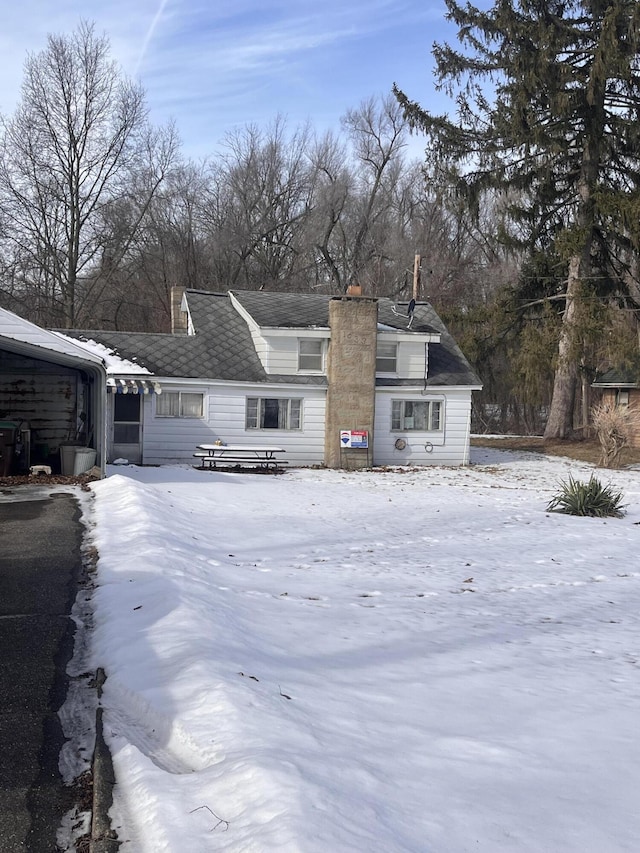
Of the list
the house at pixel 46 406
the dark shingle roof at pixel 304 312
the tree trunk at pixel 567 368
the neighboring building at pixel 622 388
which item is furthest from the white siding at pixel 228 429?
the neighboring building at pixel 622 388

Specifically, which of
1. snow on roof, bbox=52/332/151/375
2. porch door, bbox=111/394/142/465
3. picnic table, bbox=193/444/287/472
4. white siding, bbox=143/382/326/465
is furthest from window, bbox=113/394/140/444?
picnic table, bbox=193/444/287/472

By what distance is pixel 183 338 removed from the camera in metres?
23.4

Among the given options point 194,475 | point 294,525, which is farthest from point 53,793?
point 194,475

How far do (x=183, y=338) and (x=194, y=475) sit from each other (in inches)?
239

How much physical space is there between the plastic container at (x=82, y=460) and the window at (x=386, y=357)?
10.4 metres

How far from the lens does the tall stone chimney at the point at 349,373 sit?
22.8 metres

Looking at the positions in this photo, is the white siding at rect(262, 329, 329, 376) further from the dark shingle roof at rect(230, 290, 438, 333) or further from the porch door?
the porch door

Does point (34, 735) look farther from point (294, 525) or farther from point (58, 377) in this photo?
point (58, 377)

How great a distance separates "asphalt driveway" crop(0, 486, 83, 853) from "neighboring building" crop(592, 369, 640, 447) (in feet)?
79.2

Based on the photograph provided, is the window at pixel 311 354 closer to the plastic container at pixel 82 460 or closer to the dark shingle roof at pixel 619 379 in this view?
the plastic container at pixel 82 460

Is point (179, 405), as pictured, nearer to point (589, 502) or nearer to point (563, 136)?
point (589, 502)

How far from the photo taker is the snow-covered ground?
11.4ft

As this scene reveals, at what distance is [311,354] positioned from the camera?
23312mm

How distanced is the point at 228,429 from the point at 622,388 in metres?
16.7
